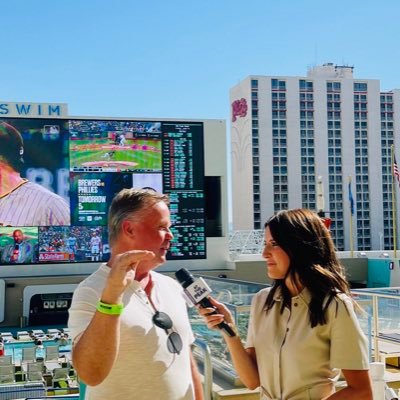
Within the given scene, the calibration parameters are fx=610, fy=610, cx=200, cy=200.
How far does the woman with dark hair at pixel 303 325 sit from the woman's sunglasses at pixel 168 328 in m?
0.25

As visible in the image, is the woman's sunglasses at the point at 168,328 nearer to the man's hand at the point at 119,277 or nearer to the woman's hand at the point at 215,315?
the woman's hand at the point at 215,315

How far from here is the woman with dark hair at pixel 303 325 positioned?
2.00 meters

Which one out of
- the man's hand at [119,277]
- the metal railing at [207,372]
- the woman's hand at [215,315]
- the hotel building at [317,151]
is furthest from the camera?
the hotel building at [317,151]

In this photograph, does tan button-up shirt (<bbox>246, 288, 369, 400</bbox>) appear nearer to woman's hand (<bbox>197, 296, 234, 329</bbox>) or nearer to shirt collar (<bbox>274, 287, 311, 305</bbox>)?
shirt collar (<bbox>274, 287, 311, 305</bbox>)

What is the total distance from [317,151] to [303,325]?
71.6 metres

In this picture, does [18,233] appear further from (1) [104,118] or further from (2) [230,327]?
(2) [230,327]

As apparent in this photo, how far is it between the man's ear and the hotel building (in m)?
68.3

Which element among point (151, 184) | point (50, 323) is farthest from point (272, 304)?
point (50, 323)

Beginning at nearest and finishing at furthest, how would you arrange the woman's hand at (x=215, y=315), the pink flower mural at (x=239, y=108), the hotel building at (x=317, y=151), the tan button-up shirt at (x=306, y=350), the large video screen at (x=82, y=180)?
the tan button-up shirt at (x=306, y=350), the woman's hand at (x=215, y=315), the large video screen at (x=82, y=180), the hotel building at (x=317, y=151), the pink flower mural at (x=239, y=108)

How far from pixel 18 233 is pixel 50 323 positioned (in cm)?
374

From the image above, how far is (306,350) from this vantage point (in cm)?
205

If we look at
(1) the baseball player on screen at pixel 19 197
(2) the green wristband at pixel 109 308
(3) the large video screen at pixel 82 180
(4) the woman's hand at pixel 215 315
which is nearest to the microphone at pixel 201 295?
(4) the woman's hand at pixel 215 315

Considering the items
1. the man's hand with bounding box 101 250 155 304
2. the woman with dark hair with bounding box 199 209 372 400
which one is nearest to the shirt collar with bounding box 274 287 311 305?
the woman with dark hair with bounding box 199 209 372 400

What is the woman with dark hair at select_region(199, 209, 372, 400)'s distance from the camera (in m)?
2.00
